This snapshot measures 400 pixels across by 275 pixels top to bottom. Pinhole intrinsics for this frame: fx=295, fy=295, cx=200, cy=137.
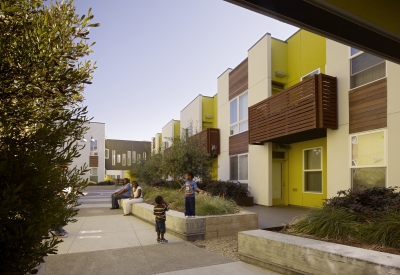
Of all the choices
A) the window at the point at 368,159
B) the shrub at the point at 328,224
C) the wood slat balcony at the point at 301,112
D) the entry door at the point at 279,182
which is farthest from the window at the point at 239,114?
the shrub at the point at 328,224

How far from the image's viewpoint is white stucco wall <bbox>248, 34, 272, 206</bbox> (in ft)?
44.1

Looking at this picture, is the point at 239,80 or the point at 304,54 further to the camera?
the point at 239,80

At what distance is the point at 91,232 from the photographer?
334 inches

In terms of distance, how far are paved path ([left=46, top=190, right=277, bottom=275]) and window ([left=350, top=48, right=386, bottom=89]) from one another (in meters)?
7.29

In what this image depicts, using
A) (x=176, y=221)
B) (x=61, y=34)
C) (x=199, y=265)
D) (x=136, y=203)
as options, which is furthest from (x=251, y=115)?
(x=61, y=34)

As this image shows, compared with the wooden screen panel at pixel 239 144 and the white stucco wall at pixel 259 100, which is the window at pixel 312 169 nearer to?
the white stucco wall at pixel 259 100

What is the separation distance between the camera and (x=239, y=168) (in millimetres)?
16453

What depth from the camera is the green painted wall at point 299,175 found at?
40.2 feet

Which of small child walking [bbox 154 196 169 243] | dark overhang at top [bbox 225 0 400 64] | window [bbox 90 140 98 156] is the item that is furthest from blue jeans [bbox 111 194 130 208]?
window [bbox 90 140 98 156]

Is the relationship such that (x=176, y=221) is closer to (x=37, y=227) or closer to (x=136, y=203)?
(x=136, y=203)

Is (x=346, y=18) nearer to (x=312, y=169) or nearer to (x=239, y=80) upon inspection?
(x=312, y=169)

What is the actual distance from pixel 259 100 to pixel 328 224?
9.28 metres

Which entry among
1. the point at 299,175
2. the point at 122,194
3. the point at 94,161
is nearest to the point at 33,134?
the point at 122,194

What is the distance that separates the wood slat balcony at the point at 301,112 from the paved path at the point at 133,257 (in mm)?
6125
